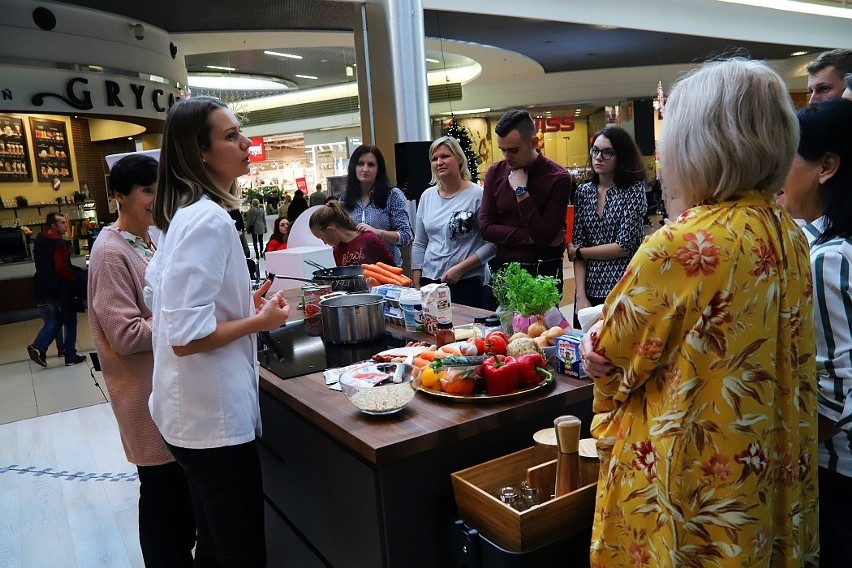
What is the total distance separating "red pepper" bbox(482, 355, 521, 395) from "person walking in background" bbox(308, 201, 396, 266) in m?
1.72

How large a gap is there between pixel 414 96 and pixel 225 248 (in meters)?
4.86

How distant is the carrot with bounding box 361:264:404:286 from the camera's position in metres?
2.95

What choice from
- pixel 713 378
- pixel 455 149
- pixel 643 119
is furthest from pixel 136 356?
pixel 643 119

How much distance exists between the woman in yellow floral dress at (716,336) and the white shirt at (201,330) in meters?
0.91

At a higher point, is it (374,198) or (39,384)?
(374,198)

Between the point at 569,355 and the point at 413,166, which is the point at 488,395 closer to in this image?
the point at 569,355

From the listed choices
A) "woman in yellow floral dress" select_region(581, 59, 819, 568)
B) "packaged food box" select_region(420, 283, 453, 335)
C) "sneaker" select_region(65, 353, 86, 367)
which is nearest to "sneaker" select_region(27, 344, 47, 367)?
"sneaker" select_region(65, 353, 86, 367)

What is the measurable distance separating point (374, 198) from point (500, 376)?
252 centimetres

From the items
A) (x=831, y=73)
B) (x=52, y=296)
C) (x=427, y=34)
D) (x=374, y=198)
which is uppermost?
(x=427, y=34)

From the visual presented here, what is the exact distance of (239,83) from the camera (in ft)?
37.7

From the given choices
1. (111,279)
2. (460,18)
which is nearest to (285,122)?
(460,18)

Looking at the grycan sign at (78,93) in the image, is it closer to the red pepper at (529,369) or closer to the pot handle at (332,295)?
the pot handle at (332,295)

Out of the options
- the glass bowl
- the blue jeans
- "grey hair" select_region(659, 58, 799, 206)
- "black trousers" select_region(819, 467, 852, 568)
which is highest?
"grey hair" select_region(659, 58, 799, 206)

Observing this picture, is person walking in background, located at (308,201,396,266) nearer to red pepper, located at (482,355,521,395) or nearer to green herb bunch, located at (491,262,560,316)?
green herb bunch, located at (491,262,560,316)
